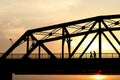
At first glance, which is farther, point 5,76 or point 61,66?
point 5,76

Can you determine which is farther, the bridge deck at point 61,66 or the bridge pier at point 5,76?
the bridge pier at point 5,76

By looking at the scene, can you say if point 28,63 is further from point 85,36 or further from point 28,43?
point 85,36

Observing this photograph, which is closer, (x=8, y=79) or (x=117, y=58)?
(x=117, y=58)

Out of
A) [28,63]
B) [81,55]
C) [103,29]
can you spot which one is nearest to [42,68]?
[28,63]

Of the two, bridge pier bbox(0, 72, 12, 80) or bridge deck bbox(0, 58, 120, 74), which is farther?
bridge pier bbox(0, 72, 12, 80)

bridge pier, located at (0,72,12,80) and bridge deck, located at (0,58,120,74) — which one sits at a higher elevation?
bridge deck, located at (0,58,120,74)

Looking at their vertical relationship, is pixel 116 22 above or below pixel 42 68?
above

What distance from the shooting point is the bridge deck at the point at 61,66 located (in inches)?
2798

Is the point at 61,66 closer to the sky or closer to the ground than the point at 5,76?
closer to the sky

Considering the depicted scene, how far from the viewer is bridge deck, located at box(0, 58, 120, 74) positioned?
7106cm

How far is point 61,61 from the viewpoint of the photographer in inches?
2874

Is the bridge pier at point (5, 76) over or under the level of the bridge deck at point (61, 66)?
under

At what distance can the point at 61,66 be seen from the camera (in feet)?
241

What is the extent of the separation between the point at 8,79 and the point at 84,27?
16805 mm
